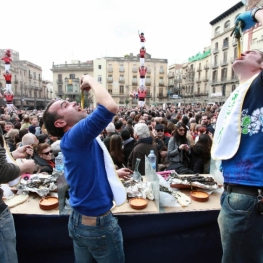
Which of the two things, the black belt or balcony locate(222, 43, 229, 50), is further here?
balcony locate(222, 43, 229, 50)

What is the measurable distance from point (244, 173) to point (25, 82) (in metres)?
54.0

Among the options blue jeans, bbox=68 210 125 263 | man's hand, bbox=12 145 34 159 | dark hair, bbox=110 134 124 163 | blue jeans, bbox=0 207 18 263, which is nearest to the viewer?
blue jeans, bbox=68 210 125 263

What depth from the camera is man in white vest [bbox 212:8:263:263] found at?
128 cm

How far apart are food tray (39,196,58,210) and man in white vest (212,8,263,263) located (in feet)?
4.92

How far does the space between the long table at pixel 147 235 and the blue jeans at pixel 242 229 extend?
0.64m

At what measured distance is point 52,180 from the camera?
8.17 ft

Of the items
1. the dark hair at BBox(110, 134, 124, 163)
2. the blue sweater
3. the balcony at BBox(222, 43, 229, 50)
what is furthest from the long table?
the balcony at BBox(222, 43, 229, 50)

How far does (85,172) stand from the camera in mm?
1343

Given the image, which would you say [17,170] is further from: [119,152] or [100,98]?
[119,152]

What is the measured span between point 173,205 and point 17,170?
1425mm

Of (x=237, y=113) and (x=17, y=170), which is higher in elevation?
(x=237, y=113)

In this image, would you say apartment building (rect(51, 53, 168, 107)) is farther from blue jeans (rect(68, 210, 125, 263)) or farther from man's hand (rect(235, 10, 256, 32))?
blue jeans (rect(68, 210, 125, 263))

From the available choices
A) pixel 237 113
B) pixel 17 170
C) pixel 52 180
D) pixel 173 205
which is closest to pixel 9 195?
pixel 52 180

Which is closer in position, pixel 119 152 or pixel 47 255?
pixel 47 255
